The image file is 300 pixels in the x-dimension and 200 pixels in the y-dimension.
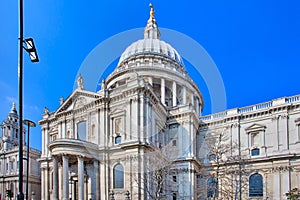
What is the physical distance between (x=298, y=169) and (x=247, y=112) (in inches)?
412

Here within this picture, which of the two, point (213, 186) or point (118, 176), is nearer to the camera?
point (213, 186)

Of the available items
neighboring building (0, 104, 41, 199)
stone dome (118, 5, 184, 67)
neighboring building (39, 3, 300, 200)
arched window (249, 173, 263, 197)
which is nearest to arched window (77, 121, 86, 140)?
neighboring building (39, 3, 300, 200)

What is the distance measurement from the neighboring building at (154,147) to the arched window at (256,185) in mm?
135

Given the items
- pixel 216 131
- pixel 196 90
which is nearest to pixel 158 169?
pixel 216 131

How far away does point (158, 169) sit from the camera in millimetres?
34281

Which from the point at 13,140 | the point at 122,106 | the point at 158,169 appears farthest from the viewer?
the point at 13,140

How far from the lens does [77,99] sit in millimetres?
46844

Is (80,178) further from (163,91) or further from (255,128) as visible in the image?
(255,128)

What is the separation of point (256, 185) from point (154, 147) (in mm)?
16615

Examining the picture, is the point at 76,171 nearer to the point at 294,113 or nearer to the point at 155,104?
the point at 155,104

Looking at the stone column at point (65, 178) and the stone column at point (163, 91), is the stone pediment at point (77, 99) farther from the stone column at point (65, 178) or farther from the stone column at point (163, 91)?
the stone column at point (163, 91)

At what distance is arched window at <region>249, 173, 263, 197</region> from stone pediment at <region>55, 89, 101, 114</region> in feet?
81.3

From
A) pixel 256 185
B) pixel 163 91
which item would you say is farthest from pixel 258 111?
pixel 163 91

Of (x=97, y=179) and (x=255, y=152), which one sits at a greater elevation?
(x=255, y=152)
